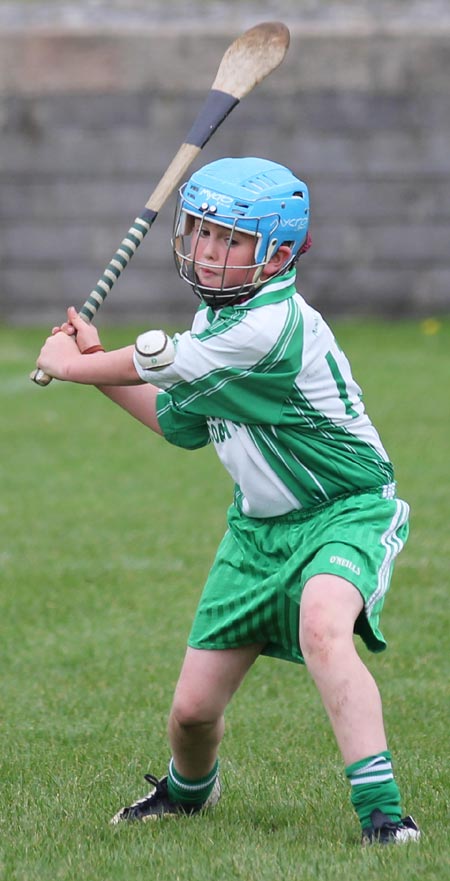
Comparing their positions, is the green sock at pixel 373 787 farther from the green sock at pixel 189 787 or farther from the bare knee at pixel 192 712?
the green sock at pixel 189 787

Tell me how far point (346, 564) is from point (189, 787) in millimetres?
870

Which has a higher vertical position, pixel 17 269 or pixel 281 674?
pixel 281 674

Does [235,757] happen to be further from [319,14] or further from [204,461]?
[319,14]

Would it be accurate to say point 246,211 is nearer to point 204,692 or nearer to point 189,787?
point 204,692

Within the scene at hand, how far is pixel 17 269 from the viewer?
14.9 meters

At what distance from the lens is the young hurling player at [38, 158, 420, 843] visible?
11.1 feet

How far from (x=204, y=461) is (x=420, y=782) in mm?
5152

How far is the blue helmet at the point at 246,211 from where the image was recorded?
11.5ft

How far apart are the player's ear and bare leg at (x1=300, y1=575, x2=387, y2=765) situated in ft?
2.68

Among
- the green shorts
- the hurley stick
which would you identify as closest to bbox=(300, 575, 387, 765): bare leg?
the green shorts

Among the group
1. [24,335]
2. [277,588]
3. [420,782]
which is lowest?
[24,335]

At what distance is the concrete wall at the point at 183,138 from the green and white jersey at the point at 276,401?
11023 millimetres

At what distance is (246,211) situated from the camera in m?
3.51

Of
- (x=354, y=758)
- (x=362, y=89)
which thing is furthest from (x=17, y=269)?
(x=354, y=758)
